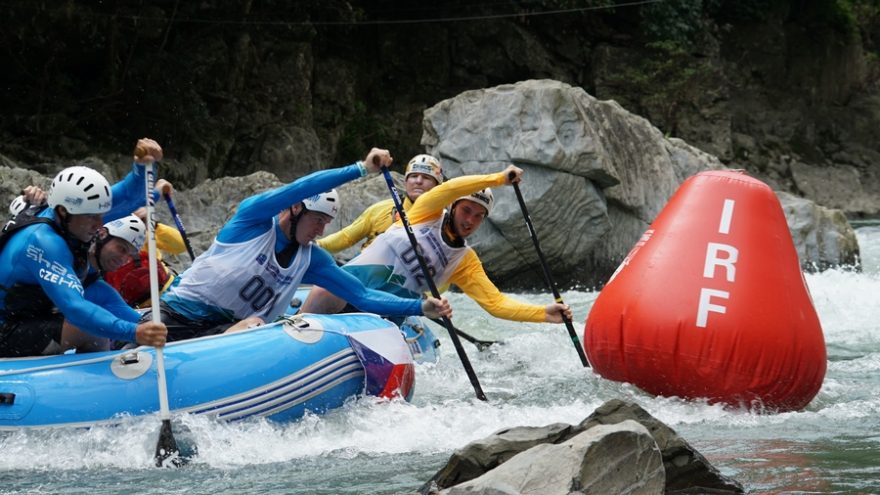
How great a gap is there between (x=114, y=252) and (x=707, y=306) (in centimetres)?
284

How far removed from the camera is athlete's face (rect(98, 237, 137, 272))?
5.64 m

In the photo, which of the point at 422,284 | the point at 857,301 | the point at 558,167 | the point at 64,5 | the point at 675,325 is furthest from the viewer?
the point at 64,5

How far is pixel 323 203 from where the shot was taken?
19.4 feet

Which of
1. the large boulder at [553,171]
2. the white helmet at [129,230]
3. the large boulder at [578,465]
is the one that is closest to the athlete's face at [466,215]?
the white helmet at [129,230]

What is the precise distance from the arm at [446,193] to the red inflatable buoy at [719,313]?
34.1 inches

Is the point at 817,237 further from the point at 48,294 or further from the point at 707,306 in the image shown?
the point at 48,294

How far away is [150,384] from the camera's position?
5.22 meters

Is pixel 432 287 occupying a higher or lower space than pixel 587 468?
higher

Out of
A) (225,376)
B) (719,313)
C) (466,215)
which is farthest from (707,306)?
(225,376)

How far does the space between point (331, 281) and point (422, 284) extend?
1.16 metres

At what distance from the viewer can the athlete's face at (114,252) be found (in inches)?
222

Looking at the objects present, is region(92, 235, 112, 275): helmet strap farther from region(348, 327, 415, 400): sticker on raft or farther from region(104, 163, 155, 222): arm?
region(348, 327, 415, 400): sticker on raft

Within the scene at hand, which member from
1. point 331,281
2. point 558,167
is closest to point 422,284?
point 331,281

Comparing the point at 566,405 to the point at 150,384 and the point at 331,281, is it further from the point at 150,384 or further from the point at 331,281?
the point at 150,384
